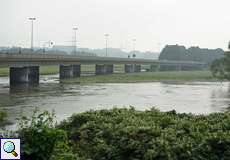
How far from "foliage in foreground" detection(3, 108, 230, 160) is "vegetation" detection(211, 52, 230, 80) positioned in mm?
84433

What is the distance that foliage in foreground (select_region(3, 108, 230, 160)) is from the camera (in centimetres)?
1173

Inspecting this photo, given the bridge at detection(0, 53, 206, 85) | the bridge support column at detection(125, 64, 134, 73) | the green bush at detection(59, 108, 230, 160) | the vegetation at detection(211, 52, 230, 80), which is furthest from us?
the bridge support column at detection(125, 64, 134, 73)

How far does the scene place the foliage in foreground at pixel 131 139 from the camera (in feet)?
38.5

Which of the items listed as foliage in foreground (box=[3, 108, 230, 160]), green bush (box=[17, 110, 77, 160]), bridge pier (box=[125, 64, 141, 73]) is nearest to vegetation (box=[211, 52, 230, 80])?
bridge pier (box=[125, 64, 141, 73])

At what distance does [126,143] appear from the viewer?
16.9 metres

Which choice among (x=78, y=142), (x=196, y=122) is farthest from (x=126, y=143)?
(x=196, y=122)

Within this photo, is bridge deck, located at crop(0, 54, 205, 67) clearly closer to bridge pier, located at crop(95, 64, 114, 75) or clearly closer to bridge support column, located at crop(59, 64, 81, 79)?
bridge support column, located at crop(59, 64, 81, 79)

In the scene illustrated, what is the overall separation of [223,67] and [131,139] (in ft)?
304

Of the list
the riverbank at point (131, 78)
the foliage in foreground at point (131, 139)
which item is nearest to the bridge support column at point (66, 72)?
the riverbank at point (131, 78)

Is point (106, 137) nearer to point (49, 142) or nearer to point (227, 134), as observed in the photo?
point (227, 134)

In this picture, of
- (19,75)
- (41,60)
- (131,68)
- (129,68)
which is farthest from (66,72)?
(131,68)

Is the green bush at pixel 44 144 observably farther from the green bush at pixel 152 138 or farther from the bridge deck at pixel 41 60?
the bridge deck at pixel 41 60

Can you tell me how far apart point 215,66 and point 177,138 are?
9360 centimetres

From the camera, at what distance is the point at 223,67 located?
10612cm
